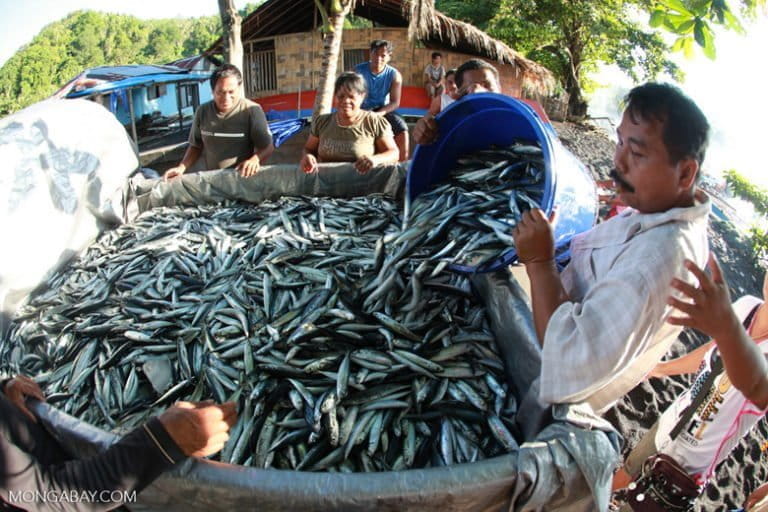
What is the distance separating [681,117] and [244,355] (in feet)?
6.93

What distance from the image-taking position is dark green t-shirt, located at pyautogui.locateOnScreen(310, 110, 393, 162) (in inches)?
190

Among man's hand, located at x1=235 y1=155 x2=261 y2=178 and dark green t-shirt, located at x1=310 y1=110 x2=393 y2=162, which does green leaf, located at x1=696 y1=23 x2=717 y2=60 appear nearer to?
dark green t-shirt, located at x1=310 y1=110 x2=393 y2=162

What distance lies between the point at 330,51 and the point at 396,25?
8721 mm

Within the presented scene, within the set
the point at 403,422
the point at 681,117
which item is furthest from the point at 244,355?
the point at 681,117

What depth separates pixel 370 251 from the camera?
320 cm

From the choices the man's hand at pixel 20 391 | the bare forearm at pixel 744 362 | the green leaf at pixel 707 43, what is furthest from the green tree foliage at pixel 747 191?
the man's hand at pixel 20 391

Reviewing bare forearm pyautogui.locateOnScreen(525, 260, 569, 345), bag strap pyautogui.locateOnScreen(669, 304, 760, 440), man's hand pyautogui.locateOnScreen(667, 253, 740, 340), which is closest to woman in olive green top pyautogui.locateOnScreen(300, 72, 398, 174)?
bare forearm pyautogui.locateOnScreen(525, 260, 569, 345)

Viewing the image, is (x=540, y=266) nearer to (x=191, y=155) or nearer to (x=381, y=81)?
(x=191, y=155)

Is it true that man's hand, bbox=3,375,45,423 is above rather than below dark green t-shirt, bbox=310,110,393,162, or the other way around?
below

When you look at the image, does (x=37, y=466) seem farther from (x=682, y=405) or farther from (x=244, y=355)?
(x=682, y=405)

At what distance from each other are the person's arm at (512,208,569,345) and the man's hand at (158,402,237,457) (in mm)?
1151

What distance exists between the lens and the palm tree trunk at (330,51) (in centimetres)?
805

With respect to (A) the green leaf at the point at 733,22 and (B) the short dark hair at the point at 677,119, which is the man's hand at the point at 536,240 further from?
(A) the green leaf at the point at 733,22

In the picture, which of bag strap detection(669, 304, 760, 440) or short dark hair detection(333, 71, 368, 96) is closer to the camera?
bag strap detection(669, 304, 760, 440)
